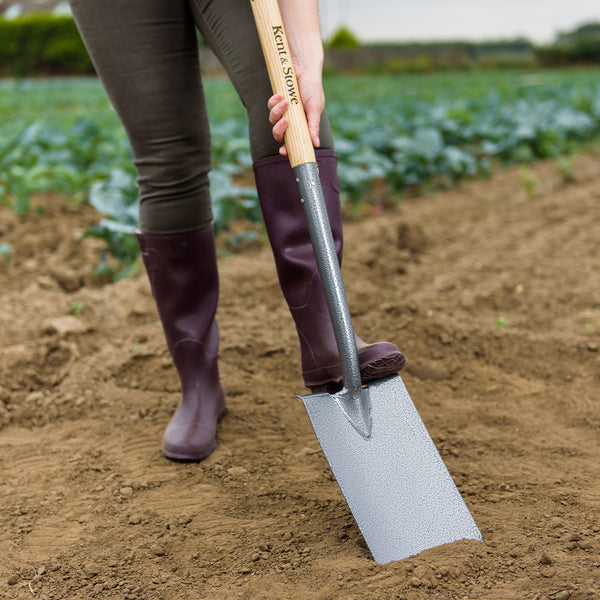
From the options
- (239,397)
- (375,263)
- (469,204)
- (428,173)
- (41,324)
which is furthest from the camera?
(428,173)

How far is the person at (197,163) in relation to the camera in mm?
1371

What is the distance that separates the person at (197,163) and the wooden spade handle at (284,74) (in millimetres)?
22

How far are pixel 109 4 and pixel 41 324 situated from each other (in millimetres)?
1310

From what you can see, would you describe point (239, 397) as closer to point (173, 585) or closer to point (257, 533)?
point (257, 533)

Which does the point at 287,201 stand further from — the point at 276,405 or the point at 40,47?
the point at 40,47

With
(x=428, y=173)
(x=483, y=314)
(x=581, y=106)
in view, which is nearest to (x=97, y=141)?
(x=428, y=173)

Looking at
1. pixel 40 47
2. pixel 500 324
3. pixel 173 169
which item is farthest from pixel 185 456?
pixel 40 47

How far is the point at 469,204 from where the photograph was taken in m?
4.07

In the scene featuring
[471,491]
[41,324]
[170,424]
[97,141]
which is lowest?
[471,491]

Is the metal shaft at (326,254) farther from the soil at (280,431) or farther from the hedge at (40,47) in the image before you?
the hedge at (40,47)

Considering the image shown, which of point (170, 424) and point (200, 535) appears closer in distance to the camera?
point (200, 535)

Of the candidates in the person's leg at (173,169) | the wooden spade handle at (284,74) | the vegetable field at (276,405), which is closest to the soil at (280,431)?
the vegetable field at (276,405)

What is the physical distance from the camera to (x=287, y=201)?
1.45 metres

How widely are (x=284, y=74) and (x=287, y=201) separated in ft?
0.89
